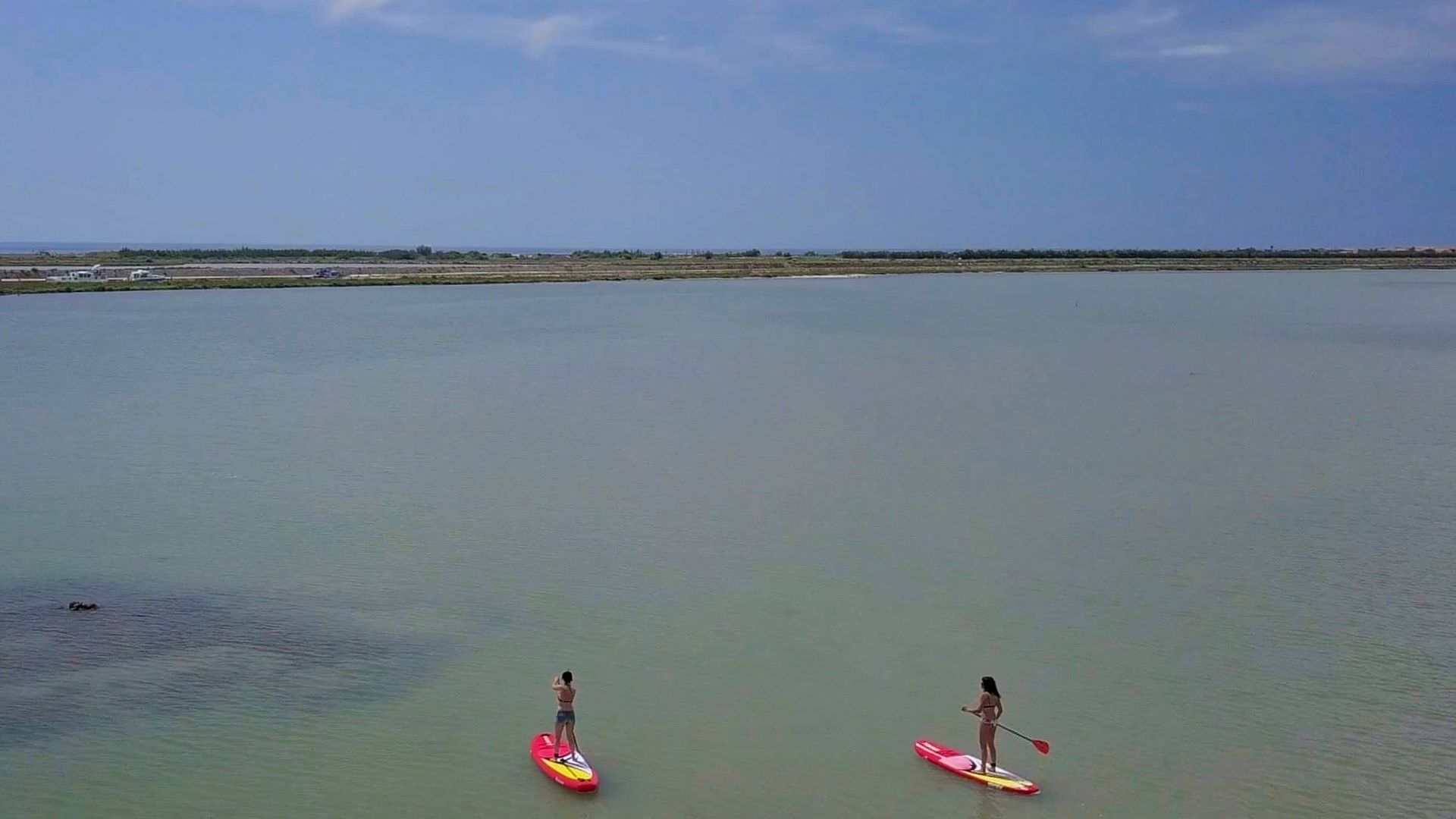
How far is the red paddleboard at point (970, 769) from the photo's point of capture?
984 cm

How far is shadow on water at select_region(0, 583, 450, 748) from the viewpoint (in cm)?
1120

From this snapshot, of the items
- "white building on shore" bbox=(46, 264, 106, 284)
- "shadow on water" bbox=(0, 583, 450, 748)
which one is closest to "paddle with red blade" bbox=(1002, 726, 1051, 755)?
"shadow on water" bbox=(0, 583, 450, 748)

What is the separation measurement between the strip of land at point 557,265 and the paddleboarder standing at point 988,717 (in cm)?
6724

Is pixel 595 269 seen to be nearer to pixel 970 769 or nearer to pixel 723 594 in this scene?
pixel 723 594

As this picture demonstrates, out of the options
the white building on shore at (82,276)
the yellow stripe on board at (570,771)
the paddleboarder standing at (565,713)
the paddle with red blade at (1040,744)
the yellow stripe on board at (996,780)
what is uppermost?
the white building on shore at (82,276)

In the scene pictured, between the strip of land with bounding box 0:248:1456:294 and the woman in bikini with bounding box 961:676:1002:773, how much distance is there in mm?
67242

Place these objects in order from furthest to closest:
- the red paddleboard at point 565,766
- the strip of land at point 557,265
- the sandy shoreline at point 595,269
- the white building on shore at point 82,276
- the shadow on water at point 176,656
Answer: the strip of land at point 557,265 → the sandy shoreline at point 595,269 → the white building on shore at point 82,276 → the shadow on water at point 176,656 → the red paddleboard at point 565,766

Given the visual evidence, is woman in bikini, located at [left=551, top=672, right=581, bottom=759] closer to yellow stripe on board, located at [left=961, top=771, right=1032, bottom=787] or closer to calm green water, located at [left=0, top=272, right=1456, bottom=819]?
calm green water, located at [left=0, top=272, right=1456, bottom=819]

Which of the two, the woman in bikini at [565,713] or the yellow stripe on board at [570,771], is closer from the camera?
the yellow stripe on board at [570,771]

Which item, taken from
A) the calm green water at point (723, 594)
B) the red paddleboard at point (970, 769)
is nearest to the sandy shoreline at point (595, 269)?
the calm green water at point (723, 594)

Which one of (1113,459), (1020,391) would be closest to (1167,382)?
(1020,391)

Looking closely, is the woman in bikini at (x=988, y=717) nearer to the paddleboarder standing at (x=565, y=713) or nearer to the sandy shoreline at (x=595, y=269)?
the paddleboarder standing at (x=565, y=713)

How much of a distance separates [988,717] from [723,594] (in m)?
5.04

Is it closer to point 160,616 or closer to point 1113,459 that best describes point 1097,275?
point 1113,459
